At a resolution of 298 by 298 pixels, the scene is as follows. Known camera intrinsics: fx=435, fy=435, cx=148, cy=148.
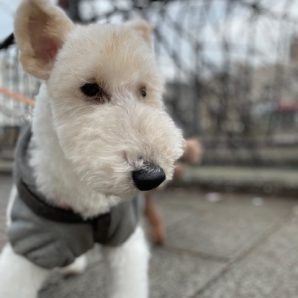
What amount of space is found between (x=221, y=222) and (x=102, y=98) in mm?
2476

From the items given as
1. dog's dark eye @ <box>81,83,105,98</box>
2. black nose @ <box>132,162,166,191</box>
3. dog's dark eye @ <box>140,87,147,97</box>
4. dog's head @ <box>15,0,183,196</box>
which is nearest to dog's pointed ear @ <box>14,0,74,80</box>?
dog's head @ <box>15,0,183,196</box>

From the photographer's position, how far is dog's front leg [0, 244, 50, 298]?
1574 mm

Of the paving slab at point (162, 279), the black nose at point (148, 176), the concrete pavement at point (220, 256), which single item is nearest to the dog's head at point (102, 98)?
the black nose at point (148, 176)

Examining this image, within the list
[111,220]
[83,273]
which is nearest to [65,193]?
[111,220]

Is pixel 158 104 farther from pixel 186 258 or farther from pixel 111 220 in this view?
pixel 186 258

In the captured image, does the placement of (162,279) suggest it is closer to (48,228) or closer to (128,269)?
(128,269)

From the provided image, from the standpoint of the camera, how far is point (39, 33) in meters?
1.53

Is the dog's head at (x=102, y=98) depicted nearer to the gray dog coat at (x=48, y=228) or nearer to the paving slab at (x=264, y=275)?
the gray dog coat at (x=48, y=228)

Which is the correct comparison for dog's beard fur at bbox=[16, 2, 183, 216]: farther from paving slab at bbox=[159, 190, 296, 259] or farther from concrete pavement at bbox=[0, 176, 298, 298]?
paving slab at bbox=[159, 190, 296, 259]

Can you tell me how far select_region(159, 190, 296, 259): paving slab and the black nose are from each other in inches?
70.7

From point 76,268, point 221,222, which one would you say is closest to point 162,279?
point 76,268

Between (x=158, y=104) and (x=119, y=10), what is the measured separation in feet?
7.33

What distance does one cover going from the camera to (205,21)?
14.8 feet

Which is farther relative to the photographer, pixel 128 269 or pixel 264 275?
pixel 264 275
